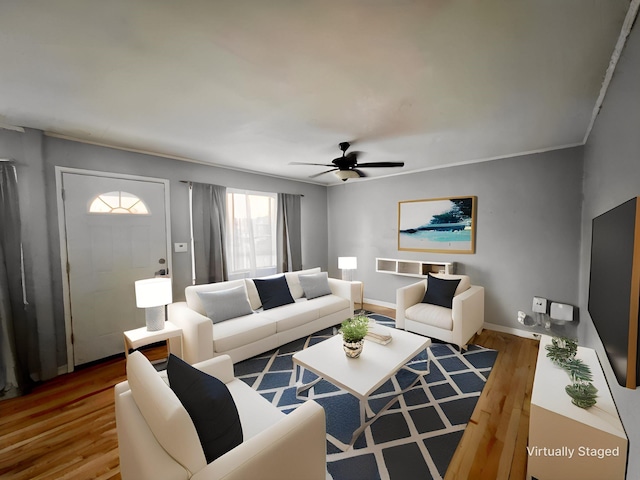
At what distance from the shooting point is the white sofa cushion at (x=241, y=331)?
2572 millimetres

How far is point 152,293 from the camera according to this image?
97.4 inches

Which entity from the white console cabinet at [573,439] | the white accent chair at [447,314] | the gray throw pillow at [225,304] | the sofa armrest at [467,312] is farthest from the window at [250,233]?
the white console cabinet at [573,439]

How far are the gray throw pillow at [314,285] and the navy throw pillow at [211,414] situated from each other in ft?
8.65

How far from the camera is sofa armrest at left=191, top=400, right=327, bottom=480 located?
92 cm

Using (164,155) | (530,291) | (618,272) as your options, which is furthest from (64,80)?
(530,291)

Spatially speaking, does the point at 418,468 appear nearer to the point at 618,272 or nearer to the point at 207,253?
the point at 618,272

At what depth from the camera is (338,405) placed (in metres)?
2.10

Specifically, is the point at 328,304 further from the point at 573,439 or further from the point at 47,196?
the point at 47,196

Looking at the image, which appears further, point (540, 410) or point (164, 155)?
point (164, 155)

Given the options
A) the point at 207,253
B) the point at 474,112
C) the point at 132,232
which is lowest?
the point at 207,253

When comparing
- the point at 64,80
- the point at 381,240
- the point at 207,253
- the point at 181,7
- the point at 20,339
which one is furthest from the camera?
the point at 381,240

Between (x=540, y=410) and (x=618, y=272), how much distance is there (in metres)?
0.87

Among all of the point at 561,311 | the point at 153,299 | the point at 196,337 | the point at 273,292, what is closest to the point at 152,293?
the point at 153,299

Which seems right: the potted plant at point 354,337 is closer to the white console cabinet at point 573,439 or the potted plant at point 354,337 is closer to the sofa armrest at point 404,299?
the white console cabinet at point 573,439
